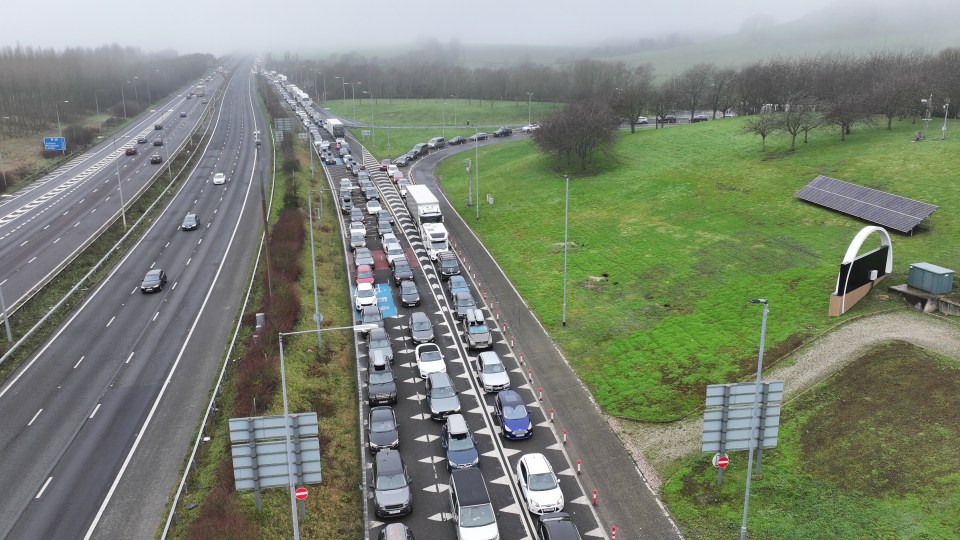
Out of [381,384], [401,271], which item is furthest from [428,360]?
[401,271]

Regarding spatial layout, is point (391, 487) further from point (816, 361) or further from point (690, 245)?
point (690, 245)

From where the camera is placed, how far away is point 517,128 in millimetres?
135750

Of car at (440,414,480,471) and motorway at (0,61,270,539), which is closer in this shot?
motorway at (0,61,270,539)

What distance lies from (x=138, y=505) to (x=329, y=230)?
45.4 meters

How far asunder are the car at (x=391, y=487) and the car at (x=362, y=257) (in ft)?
96.9

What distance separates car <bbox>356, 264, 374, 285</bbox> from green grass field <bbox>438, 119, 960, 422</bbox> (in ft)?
40.0

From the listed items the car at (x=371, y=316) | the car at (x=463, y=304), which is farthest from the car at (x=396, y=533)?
the car at (x=463, y=304)

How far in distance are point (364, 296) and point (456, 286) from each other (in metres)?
7.37

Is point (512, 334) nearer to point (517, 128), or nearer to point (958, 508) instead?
point (958, 508)

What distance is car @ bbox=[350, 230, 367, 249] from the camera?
64812mm

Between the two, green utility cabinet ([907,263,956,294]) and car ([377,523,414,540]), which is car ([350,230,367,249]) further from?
green utility cabinet ([907,263,956,294])

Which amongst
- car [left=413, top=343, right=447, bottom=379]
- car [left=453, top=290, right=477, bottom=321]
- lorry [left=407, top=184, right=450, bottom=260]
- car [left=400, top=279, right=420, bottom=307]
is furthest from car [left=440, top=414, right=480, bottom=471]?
lorry [left=407, top=184, right=450, bottom=260]

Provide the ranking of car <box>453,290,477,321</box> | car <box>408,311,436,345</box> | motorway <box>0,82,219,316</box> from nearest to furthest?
car <box>408,311,436,345</box> → car <box>453,290,477,321</box> → motorway <box>0,82,219,316</box>

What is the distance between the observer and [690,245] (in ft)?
193
